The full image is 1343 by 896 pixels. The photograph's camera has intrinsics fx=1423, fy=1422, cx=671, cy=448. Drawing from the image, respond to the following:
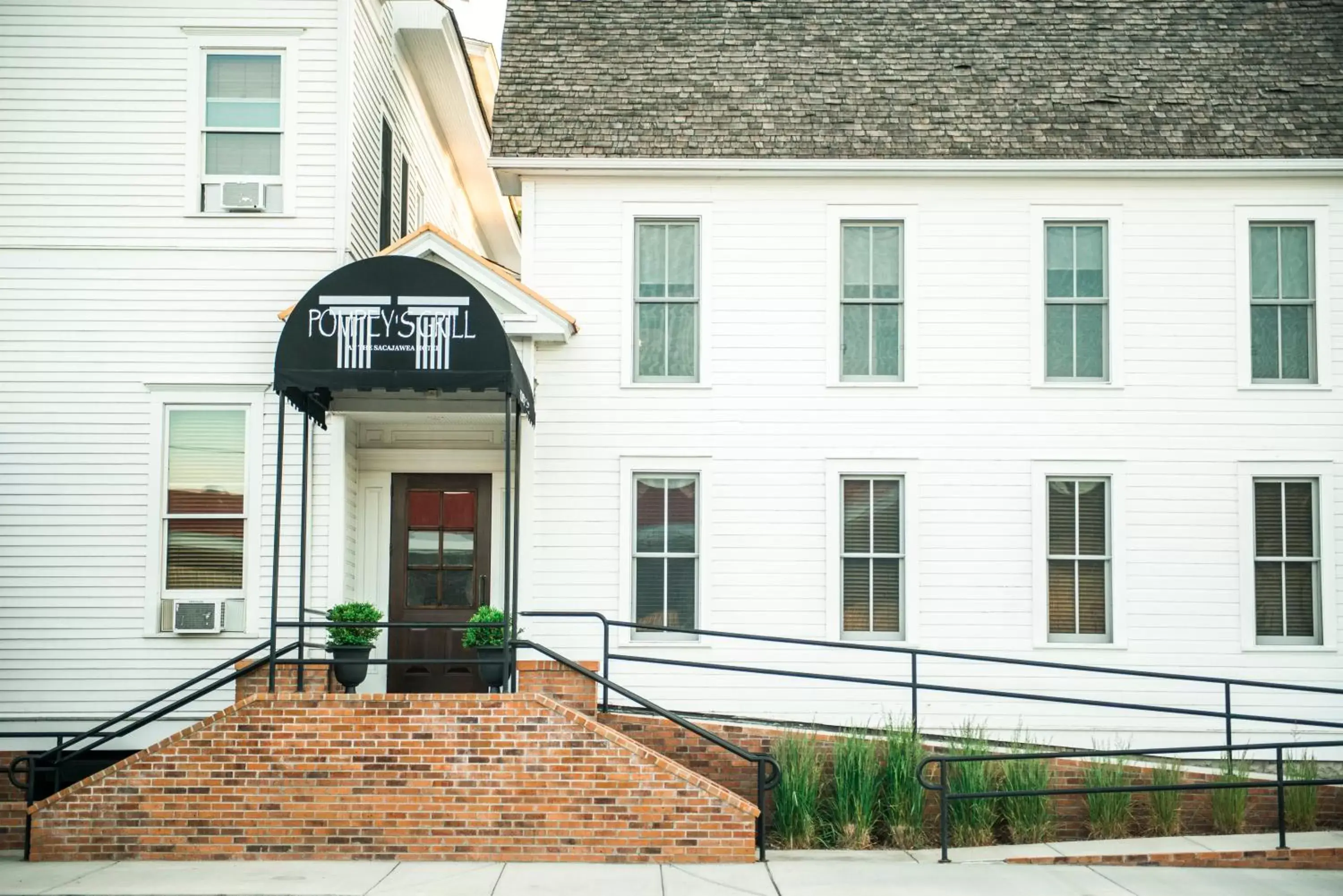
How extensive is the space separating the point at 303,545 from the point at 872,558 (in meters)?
5.90

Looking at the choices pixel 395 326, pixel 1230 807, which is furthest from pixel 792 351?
pixel 1230 807

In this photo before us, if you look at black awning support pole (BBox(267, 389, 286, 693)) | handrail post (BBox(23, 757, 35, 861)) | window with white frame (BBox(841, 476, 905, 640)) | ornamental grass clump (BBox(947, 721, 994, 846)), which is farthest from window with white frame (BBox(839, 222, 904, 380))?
handrail post (BBox(23, 757, 35, 861))

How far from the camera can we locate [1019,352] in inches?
595

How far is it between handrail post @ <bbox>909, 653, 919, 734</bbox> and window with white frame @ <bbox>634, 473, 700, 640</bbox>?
2.31 m

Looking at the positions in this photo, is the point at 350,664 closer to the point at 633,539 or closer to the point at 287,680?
the point at 287,680

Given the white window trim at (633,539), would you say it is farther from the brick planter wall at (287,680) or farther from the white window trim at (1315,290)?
the white window trim at (1315,290)

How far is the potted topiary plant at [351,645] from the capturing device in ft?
39.9

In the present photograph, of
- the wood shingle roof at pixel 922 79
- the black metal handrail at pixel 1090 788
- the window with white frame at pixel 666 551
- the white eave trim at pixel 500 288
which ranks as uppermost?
the wood shingle roof at pixel 922 79

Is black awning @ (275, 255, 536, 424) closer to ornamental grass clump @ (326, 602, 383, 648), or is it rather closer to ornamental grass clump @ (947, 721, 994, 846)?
ornamental grass clump @ (326, 602, 383, 648)

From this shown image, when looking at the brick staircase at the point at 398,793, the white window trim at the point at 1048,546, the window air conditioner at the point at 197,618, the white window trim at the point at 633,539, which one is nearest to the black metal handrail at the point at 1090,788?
the brick staircase at the point at 398,793

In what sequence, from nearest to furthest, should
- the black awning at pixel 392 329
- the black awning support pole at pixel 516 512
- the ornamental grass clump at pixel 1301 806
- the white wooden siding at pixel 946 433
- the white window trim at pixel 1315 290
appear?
the black awning at pixel 392 329
the black awning support pole at pixel 516 512
the ornamental grass clump at pixel 1301 806
the white wooden siding at pixel 946 433
the white window trim at pixel 1315 290

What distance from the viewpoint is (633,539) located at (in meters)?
15.0

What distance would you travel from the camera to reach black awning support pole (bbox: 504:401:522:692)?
12.0 m

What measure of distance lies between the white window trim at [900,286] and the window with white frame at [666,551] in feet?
6.60
